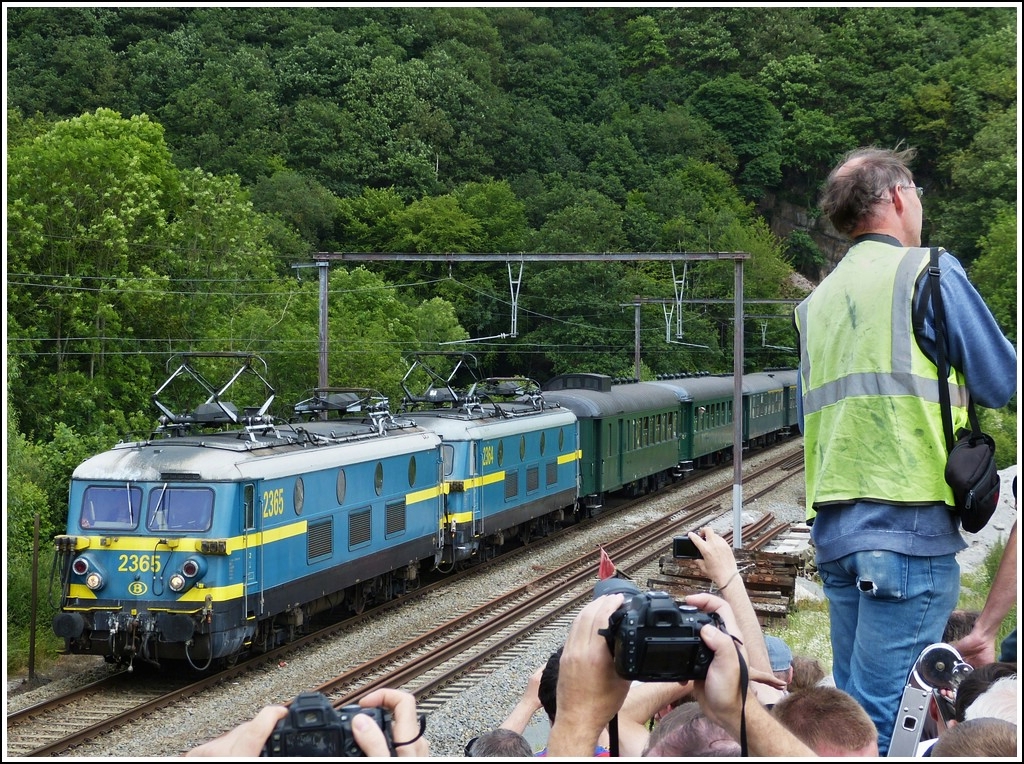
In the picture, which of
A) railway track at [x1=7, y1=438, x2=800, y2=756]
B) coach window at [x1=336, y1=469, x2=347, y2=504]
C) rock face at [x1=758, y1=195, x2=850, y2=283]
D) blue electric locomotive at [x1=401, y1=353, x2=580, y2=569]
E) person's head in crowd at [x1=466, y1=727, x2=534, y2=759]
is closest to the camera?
person's head in crowd at [x1=466, y1=727, x2=534, y2=759]

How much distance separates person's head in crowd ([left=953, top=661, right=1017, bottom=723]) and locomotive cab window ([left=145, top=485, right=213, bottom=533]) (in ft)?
33.4

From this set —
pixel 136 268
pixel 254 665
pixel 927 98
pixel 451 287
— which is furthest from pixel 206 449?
pixel 927 98

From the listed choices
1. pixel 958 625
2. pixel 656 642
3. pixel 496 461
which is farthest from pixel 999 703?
pixel 496 461

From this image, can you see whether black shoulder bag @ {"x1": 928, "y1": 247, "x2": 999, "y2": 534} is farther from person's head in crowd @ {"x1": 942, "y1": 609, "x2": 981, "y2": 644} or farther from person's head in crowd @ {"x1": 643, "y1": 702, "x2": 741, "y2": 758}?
person's head in crowd @ {"x1": 942, "y1": 609, "x2": 981, "y2": 644}

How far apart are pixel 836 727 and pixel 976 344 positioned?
3.71ft

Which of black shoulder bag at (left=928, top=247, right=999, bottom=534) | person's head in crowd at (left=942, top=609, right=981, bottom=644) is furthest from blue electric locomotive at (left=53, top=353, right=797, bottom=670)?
black shoulder bag at (left=928, top=247, right=999, bottom=534)

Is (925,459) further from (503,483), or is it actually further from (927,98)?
(927,98)

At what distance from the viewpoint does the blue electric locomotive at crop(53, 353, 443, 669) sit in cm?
1271

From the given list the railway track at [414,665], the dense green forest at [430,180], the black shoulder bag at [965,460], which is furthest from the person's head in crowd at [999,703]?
the dense green forest at [430,180]

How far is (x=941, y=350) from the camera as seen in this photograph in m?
3.48

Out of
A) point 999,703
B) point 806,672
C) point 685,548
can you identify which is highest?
point 685,548

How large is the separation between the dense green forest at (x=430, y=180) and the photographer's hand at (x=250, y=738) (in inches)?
446

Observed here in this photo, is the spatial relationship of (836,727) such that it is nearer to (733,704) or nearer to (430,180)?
(733,704)

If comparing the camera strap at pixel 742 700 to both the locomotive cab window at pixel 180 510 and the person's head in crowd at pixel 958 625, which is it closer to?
the person's head in crowd at pixel 958 625
